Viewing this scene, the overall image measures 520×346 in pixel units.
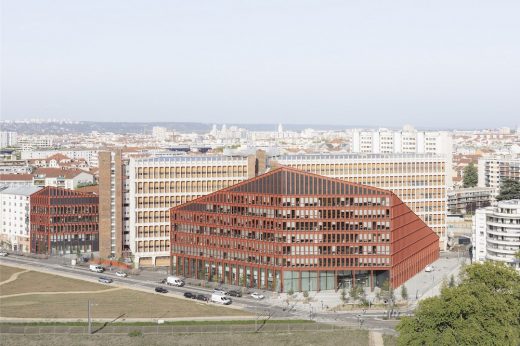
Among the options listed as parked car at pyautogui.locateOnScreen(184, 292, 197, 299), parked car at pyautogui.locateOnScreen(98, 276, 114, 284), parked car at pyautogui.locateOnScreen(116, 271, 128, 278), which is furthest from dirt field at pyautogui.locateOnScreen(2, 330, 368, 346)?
parked car at pyautogui.locateOnScreen(116, 271, 128, 278)

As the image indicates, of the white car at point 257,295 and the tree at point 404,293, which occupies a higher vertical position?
the tree at point 404,293

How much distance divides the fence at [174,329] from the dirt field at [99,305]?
6.45 meters

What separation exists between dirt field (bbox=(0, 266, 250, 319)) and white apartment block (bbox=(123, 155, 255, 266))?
2294cm

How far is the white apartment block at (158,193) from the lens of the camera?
167 metres

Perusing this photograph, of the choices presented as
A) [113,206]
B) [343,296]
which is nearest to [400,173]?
[343,296]

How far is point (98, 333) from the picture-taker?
116312 millimetres

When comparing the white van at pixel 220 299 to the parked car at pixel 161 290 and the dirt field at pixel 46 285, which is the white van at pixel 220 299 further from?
the dirt field at pixel 46 285

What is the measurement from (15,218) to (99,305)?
69966 mm

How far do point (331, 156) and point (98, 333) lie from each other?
78.4 meters

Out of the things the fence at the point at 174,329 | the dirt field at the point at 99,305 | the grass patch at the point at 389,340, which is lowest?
the grass patch at the point at 389,340

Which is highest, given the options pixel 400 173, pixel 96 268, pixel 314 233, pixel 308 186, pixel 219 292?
pixel 400 173

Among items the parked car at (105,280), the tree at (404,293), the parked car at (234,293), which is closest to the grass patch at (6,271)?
the parked car at (105,280)

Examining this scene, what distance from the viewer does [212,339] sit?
114 meters

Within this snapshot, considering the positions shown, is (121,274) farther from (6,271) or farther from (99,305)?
(99,305)
